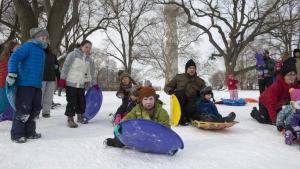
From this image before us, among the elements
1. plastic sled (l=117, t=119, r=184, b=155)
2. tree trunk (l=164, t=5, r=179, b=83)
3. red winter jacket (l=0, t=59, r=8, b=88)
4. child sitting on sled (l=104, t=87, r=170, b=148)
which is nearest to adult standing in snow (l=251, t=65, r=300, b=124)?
child sitting on sled (l=104, t=87, r=170, b=148)

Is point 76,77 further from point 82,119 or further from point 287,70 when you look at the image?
point 287,70

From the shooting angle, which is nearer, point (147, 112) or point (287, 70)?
point (147, 112)

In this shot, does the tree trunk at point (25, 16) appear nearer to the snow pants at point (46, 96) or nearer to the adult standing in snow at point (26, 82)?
the snow pants at point (46, 96)

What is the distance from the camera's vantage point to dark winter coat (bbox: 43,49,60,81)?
638 cm

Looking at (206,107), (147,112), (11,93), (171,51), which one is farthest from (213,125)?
(171,51)

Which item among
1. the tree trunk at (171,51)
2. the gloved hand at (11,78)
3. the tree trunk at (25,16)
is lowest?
the gloved hand at (11,78)

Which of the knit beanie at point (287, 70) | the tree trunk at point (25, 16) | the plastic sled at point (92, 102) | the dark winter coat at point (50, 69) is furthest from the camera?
the tree trunk at point (25, 16)

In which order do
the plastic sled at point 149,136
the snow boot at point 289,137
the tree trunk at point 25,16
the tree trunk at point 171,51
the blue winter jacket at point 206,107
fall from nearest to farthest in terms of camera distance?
the plastic sled at point 149,136
the snow boot at point 289,137
the blue winter jacket at point 206,107
the tree trunk at point 25,16
the tree trunk at point 171,51

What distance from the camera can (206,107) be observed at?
217 inches

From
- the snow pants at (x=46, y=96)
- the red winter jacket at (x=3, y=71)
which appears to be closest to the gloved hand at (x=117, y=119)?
the snow pants at (x=46, y=96)

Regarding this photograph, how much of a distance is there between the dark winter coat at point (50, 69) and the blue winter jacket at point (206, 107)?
2.87 metres

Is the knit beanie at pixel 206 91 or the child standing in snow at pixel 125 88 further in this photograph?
the child standing in snow at pixel 125 88

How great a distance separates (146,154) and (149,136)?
287 mm

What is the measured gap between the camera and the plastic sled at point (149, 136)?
132 inches
